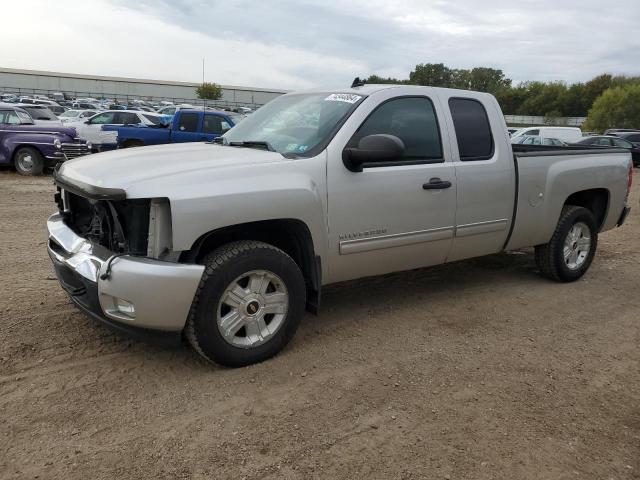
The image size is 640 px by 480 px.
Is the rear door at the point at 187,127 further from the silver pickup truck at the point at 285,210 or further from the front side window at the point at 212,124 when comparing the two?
the silver pickup truck at the point at 285,210

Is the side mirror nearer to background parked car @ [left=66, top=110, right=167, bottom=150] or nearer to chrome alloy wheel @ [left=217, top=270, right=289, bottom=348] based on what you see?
chrome alloy wheel @ [left=217, top=270, right=289, bottom=348]

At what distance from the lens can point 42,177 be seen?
13.0 metres

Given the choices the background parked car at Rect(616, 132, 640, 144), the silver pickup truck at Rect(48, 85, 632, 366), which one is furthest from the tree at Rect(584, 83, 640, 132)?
the silver pickup truck at Rect(48, 85, 632, 366)

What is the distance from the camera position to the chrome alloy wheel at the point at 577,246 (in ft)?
19.4

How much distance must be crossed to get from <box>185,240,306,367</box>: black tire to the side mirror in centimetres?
87

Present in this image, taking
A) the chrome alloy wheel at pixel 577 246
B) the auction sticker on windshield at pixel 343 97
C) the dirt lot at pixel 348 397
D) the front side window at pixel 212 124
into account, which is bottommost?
the dirt lot at pixel 348 397

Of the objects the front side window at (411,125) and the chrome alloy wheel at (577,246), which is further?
the chrome alloy wheel at (577,246)

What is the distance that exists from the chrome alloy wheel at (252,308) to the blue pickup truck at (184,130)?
11318mm

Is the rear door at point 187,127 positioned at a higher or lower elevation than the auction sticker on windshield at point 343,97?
lower

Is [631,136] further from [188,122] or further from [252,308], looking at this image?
[252,308]

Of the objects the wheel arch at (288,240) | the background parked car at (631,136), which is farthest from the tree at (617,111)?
the wheel arch at (288,240)

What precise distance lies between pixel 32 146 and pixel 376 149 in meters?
11.6

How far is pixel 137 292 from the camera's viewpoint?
320 centimetres

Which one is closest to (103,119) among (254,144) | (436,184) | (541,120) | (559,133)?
(254,144)
